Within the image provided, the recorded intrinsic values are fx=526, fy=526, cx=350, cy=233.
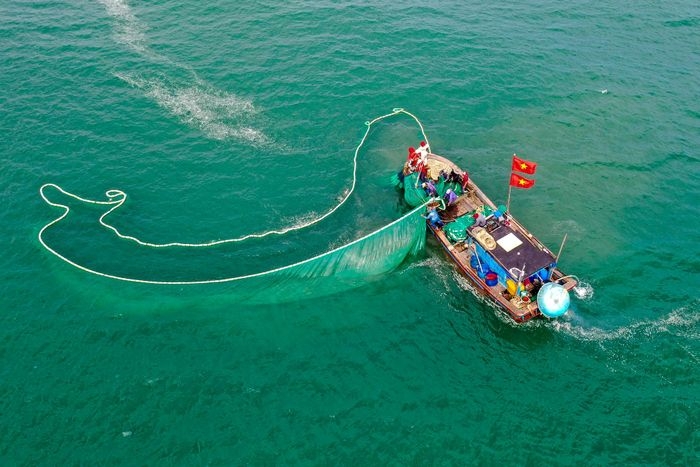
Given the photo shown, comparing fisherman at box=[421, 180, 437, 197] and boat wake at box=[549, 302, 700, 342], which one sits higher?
fisherman at box=[421, 180, 437, 197]

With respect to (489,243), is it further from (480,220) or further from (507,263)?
(480,220)

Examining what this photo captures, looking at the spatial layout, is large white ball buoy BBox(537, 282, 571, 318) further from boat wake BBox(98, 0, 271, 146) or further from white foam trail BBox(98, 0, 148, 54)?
white foam trail BBox(98, 0, 148, 54)

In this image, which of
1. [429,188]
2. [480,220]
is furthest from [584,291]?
[429,188]

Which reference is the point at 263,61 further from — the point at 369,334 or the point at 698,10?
the point at 698,10

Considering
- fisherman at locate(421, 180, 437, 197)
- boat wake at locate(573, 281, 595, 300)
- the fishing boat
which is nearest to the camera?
the fishing boat

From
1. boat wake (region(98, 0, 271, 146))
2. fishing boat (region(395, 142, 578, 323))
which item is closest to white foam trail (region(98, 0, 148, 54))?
boat wake (region(98, 0, 271, 146))

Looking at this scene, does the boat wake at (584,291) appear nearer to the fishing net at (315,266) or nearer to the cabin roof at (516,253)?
the cabin roof at (516,253)

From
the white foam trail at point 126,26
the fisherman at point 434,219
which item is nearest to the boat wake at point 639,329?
the fisherman at point 434,219

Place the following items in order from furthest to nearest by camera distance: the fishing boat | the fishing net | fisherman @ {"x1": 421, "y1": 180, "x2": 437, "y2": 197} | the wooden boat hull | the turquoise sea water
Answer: fisherman @ {"x1": 421, "y1": 180, "x2": 437, "y2": 197} < the fishing net < the wooden boat hull < the fishing boat < the turquoise sea water
